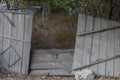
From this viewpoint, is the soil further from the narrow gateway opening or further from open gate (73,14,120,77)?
open gate (73,14,120,77)

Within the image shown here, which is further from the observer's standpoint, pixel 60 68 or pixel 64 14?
pixel 64 14

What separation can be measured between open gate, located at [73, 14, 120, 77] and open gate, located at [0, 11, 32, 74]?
1.21 metres

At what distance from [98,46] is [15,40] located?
2019 mm

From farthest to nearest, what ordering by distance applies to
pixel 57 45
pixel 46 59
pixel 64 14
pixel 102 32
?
1. pixel 64 14
2. pixel 57 45
3. pixel 46 59
4. pixel 102 32

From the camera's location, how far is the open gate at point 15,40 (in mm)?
6855

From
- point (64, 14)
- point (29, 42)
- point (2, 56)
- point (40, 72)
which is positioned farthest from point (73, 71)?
point (64, 14)

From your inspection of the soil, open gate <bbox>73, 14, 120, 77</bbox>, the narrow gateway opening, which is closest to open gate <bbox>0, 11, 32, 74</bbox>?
the narrow gateway opening

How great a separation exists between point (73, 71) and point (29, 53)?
117 cm

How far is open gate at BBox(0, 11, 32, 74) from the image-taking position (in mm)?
6855

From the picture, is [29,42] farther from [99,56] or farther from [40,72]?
[99,56]

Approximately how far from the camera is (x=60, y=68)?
7.13m

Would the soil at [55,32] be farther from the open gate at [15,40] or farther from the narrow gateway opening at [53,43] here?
the open gate at [15,40]

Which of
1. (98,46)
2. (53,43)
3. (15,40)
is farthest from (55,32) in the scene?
(98,46)

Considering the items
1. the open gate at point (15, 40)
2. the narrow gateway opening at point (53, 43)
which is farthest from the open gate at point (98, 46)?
the open gate at point (15, 40)
